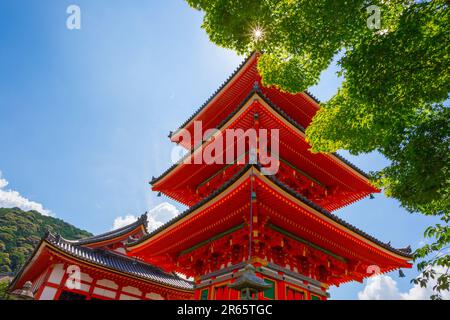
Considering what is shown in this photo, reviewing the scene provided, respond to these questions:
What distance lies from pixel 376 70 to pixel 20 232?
7171cm

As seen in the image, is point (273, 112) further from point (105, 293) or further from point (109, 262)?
point (105, 293)

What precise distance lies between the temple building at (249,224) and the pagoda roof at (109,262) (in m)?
0.10

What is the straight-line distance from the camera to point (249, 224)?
8.04 m

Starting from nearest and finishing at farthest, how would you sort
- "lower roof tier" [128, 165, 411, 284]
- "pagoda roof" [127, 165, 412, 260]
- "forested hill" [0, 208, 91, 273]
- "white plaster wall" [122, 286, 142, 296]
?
"pagoda roof" [127, 165, 412, 260] → "lower roof tier" [128, 165, 411, 284] → "white plaster wall" [122, 286, 142, 296] → "forested hill" [0, 208, 91, 273]

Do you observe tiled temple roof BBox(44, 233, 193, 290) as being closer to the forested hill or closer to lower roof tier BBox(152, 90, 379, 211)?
lower roof tier BBox(152, 90, 379, 211)

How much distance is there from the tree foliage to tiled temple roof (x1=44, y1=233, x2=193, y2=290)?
11835mm

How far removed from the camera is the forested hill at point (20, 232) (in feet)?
161

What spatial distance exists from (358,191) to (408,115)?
21.1 feet

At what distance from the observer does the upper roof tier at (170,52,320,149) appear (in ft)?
37.8

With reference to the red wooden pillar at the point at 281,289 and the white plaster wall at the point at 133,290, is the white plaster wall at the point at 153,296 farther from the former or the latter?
the red wooden pillar at the point at 281,289

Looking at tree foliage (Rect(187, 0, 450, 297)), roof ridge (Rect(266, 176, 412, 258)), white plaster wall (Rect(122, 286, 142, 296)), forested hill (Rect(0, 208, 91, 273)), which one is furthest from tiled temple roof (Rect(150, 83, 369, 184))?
forested hill (Rect(0, 208, 91, 273))

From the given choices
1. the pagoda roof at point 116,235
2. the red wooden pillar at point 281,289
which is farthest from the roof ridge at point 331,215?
the pagoda roof at point 116,235

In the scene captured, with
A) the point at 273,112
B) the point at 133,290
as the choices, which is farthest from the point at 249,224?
the point at 133,290
